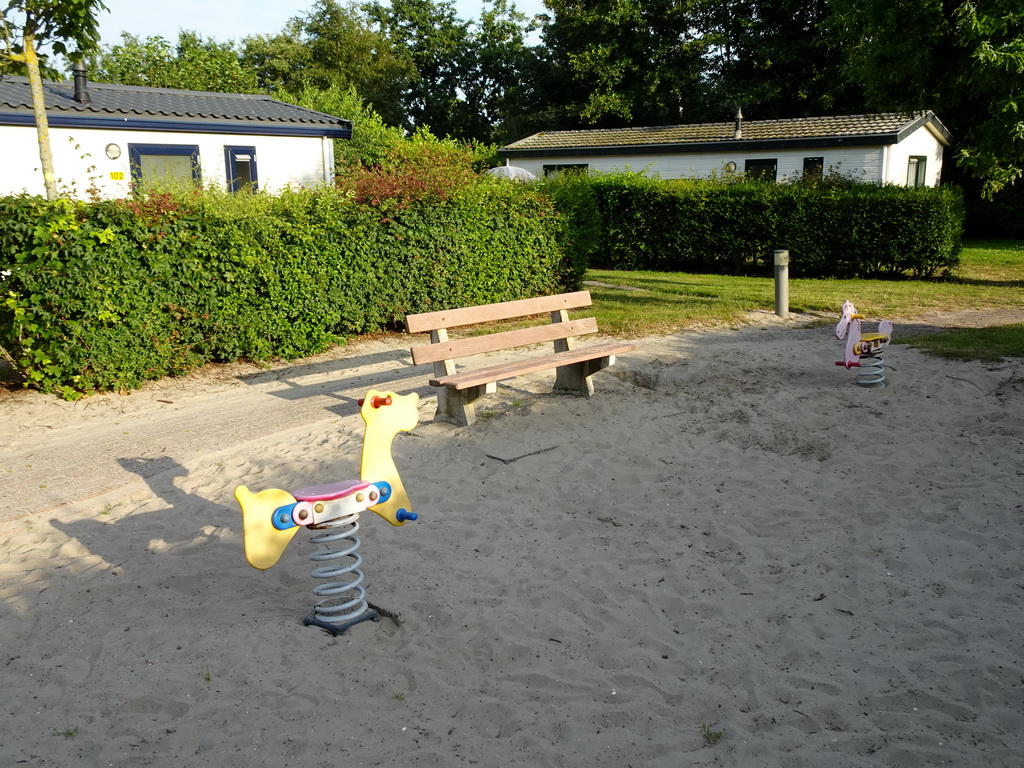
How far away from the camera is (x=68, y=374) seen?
27.1 feet

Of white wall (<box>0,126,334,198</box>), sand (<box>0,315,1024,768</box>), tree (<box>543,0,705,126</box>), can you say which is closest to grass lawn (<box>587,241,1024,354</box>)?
sand (<box>0,315,1024,768</box>)

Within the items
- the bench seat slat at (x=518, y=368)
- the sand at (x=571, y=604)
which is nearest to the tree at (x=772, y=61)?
the bench seat slat at (x=518, y=368)

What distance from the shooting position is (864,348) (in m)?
7.98

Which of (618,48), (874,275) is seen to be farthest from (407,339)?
(618,48)

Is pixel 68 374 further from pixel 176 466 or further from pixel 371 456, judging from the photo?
pixel 371 456

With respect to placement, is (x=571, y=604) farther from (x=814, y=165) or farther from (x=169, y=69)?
(x=169, y=69)

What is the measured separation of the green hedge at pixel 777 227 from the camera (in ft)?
56.1

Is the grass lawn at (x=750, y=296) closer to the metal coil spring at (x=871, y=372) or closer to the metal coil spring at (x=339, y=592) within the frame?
the metal coil spring at (x=871, y=372)

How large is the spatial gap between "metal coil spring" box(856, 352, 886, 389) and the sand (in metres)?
0.68

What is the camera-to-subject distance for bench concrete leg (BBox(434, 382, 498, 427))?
7.30 m

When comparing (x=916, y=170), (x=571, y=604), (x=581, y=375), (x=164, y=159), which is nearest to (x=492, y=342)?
(x=581, y=375)

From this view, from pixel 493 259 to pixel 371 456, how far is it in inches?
317

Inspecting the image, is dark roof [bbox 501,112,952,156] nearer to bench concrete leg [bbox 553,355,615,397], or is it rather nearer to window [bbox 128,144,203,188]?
window [bbox 128,144,203,188]

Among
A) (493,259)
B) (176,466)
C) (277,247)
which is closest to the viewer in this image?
(176,466)
